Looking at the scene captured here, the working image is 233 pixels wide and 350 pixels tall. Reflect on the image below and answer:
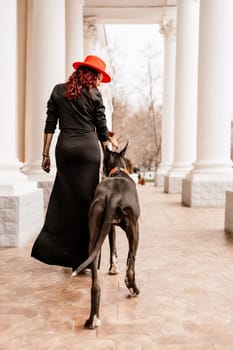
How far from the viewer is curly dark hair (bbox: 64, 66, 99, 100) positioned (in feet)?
21.9

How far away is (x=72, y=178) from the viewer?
7.00 metres

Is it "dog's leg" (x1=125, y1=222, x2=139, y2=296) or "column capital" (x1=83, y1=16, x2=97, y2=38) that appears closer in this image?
"dog's leg" (x1=125, y1=222, x2=139, y2=296)

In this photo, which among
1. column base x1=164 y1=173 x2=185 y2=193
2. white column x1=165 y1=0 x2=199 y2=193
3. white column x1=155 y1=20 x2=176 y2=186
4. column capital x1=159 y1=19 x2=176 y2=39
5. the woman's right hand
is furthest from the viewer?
white column x1=155 y1=20 x2=176 y2=186

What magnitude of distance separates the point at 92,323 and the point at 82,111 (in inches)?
126

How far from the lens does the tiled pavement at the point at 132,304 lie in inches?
179

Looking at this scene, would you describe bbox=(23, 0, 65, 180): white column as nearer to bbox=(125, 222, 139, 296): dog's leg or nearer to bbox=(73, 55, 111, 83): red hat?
bbox=(73, 55, 111, 83): red hat


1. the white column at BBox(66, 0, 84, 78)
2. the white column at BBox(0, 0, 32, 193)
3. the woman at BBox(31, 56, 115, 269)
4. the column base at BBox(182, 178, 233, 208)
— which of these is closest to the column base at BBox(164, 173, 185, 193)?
the column base at BBox(182, 178, 233, 208)

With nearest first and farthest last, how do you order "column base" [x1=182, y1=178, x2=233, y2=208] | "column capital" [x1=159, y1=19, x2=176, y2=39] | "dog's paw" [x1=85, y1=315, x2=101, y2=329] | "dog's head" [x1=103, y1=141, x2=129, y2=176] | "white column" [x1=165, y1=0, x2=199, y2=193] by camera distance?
"dog's paw" [x1=85, y1=315, x2=101, y2=329], "dog's head" [x1=103, y1=141, x2=129, y2=176], "column base" [x1=182, y1=178, x2=233, y2=208], "white column" [x1=165, y1=0, x2=199, y2=193], "column capital" [x1=159, y1=19, x2=176, y2=39]

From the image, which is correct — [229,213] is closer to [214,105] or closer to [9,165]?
[9,165]

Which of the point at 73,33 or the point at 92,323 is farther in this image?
the point at 73,33

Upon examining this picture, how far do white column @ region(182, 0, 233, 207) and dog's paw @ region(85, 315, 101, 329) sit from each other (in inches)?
484

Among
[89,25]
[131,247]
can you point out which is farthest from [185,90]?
[131,247]

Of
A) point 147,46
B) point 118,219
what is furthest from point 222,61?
point 147,46

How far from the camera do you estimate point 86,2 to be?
31359mm
